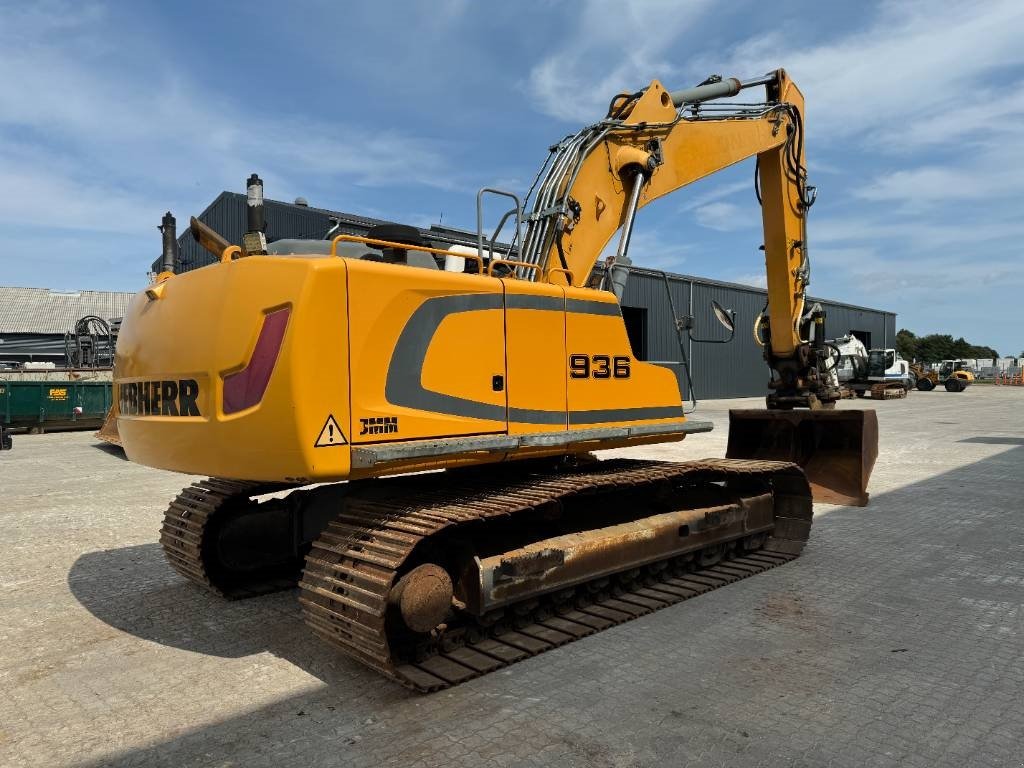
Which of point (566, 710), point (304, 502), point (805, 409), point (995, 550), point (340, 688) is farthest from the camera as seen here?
point (805, 409)

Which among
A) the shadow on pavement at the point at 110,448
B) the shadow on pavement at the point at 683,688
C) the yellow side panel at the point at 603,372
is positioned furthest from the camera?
the shadow on pavement at the point at 110,448

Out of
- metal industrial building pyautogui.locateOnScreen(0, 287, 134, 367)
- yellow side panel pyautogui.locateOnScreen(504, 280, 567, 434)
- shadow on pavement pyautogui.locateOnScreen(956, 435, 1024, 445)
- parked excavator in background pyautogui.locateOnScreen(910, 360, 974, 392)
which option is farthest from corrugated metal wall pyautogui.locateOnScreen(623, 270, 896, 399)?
metal industrial building pyautogui.locateOnScreen(0, 287, 134, 367)

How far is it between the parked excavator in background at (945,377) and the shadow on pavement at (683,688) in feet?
137

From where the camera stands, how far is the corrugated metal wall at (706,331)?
99.6 feet

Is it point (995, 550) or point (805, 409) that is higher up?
point (805, 409)

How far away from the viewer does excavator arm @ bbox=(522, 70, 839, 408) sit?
5.54 meters

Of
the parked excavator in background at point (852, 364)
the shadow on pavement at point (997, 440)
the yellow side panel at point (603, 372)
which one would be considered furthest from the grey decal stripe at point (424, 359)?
the parked excavator in background at point (852, 364)

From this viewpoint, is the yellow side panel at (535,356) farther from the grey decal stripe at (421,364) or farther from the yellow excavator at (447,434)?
the grey decal stripe at (421,364)

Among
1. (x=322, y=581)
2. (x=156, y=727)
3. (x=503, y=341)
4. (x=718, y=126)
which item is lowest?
(x=156, y=727)

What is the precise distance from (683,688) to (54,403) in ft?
63.4

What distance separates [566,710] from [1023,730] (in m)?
1.99

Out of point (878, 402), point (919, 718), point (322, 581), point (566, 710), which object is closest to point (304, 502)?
point (322, 581)

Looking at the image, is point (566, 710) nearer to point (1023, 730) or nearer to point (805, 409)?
point (1023, 730)

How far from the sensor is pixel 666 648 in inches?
166
